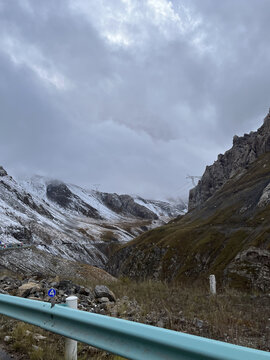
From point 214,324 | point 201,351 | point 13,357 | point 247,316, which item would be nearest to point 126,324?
point 201,351

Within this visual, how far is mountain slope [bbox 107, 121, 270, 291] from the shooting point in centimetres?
4478

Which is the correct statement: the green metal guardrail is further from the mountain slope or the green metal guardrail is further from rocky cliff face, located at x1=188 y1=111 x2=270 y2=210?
rocky cliff face, located at x1=188 y1=111 x2=270 y2=210

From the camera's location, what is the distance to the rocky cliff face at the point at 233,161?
132750mm

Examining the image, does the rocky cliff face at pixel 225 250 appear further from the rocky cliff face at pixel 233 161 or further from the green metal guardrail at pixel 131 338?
the rocky cliff face at pixel 233 161

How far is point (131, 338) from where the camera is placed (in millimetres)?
3154

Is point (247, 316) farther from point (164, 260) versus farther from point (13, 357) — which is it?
point (164, 260)

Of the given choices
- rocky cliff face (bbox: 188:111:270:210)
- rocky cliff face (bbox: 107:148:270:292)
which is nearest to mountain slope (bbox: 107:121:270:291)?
rocky cliff face (bbox: 107:148:270:292)

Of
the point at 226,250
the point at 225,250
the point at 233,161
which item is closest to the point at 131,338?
the point at 226,250

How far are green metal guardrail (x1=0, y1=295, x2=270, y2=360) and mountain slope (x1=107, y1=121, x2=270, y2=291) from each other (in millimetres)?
38004

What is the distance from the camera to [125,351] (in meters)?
3.16

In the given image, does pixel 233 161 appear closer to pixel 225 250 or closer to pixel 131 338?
pixel 225 250

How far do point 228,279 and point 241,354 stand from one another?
1873 inches

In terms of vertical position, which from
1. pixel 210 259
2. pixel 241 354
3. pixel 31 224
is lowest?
pixel 241 354

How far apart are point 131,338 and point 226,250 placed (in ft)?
189
